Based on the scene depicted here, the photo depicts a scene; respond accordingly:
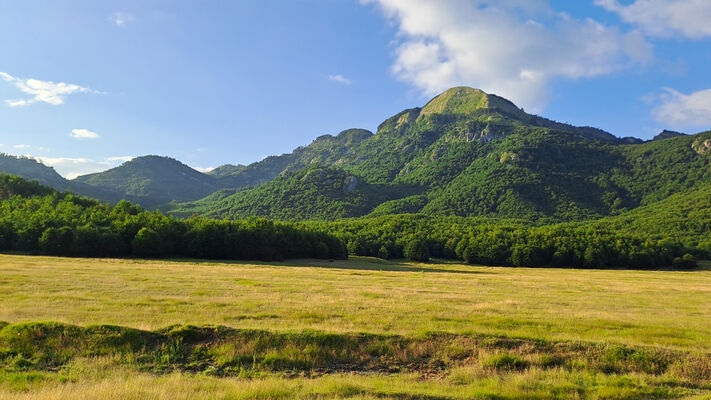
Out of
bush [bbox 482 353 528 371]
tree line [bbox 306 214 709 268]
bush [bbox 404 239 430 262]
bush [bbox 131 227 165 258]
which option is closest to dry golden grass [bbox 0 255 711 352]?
bush [bbox 482 353 528 371]

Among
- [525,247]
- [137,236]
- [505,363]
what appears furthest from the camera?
[525,247]

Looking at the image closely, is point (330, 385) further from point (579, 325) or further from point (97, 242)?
point (97, 242)

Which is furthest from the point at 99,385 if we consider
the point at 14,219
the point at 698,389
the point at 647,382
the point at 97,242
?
the point at 14,219

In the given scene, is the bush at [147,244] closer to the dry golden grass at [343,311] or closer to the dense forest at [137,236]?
the dense forest at [137,236]

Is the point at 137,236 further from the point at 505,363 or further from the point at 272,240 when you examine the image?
the point at 505,363

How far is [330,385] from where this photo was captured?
9.95 meters

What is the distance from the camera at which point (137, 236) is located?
73.8 m

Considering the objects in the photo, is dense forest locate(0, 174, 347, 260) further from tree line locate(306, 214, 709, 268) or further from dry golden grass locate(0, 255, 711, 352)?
dry golden grass locate(0, 255, 711, 352)

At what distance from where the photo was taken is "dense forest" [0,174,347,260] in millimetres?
68500

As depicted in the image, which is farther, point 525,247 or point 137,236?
point 525,247

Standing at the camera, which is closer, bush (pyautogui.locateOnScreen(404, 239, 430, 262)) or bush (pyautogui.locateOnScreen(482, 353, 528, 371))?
bush (pyautogui.locateOnScreen(482, 353, 528, 371))

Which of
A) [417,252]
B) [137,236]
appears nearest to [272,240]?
[137,236]

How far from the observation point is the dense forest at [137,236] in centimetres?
6850

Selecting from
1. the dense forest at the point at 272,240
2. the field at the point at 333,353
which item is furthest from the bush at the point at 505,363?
the dense forest at the point at 272,240
